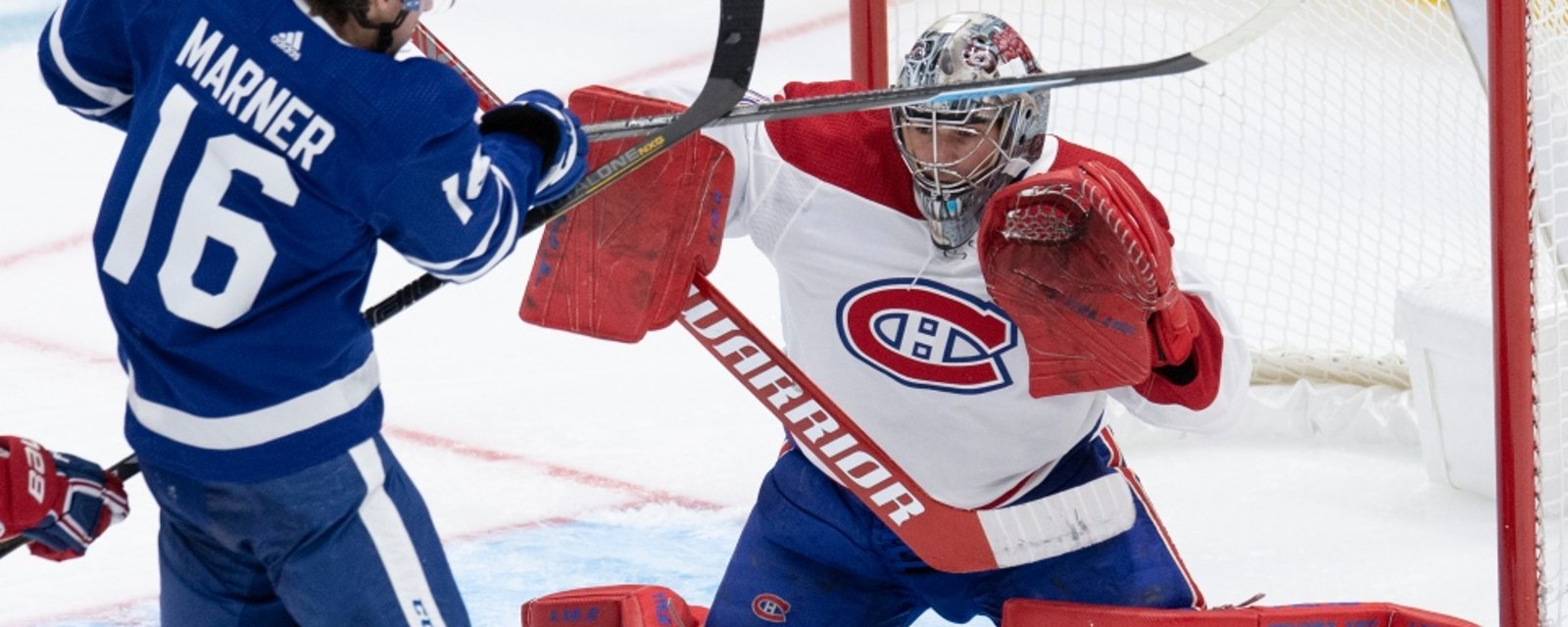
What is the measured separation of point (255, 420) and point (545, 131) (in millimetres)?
373

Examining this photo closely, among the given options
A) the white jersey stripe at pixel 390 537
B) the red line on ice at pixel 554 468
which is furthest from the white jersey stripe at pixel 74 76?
the red line on ice at pixel 554 468

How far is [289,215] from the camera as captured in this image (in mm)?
1890

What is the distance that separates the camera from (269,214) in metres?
1.89

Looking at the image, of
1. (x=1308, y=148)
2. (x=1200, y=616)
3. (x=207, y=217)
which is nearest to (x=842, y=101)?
(x=207, y=217)

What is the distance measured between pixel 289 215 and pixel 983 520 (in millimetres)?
976

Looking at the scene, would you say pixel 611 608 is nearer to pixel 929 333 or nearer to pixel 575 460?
pixel 929 333

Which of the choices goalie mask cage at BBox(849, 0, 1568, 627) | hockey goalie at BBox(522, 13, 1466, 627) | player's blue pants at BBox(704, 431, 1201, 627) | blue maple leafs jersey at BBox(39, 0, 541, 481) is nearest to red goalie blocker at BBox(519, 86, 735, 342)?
hockey goalie at BBox(522, 13, 1466, 627)

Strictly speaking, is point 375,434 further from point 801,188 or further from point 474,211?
point 801,188

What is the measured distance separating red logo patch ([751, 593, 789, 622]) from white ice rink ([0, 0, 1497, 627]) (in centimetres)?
52

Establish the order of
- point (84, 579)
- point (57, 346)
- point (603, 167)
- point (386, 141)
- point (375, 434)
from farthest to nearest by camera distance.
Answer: point (57, 346) < point (84, 579) < point (603, 167) < point (375, 434) < point (386, 141)

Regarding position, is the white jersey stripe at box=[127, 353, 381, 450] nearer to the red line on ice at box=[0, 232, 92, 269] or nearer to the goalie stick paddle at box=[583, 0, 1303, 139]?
the goalie stick paddle at box=[583, 0, 1303, 139]

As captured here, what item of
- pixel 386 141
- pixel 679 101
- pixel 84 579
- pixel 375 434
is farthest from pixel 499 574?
pixel 386 141

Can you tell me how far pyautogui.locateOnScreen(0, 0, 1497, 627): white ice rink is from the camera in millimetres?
3275

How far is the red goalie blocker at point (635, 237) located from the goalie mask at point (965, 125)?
0.23 metres
